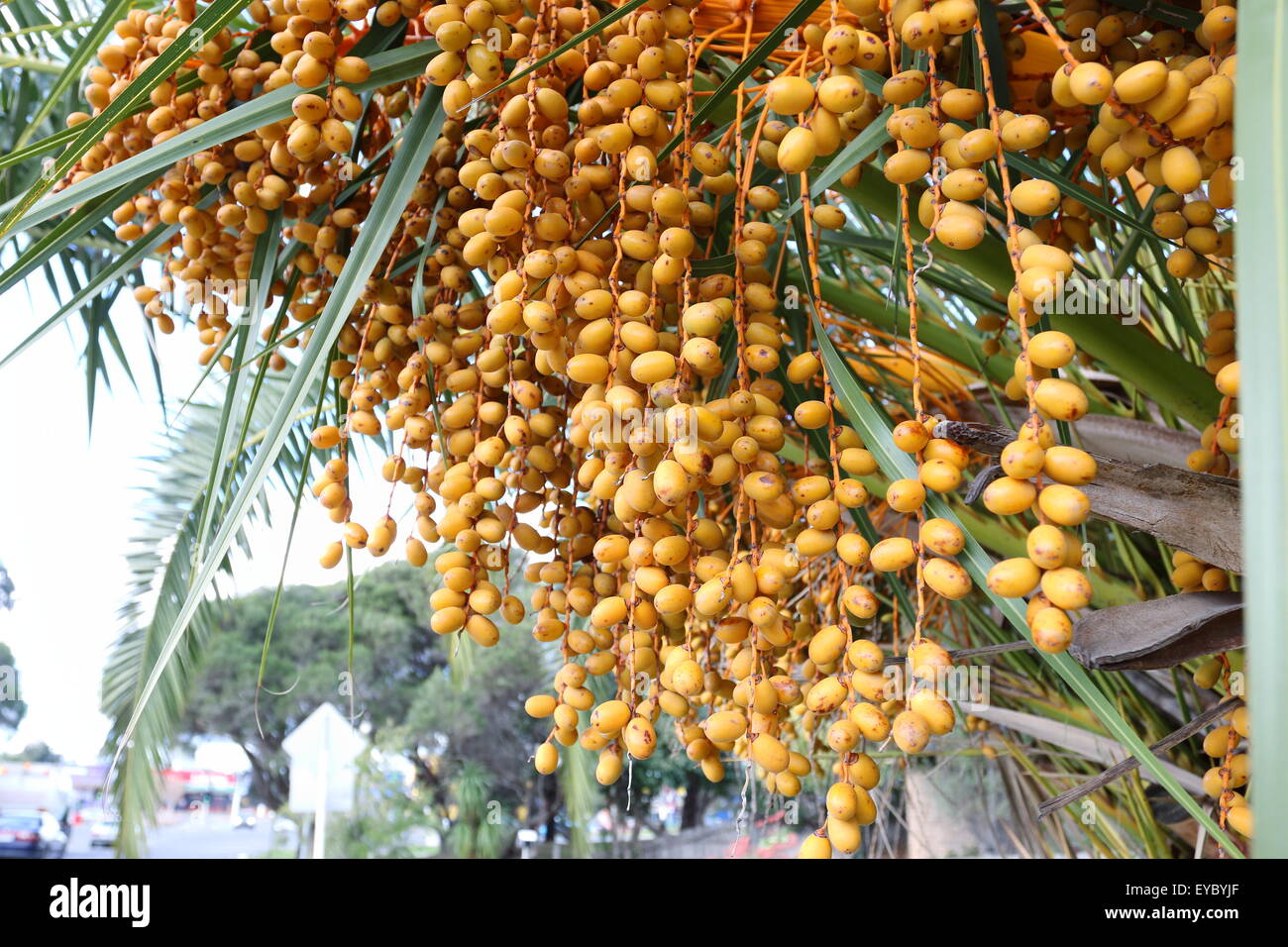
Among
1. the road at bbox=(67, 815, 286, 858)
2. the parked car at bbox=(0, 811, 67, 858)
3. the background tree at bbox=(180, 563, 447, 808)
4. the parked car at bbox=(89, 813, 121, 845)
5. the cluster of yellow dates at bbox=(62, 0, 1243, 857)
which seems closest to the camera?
the cluster of yellow dates at bbox=(62, 0, 1243, 857)

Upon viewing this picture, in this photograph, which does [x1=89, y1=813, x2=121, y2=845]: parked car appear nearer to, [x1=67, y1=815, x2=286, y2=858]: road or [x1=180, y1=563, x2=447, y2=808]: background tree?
[x1=67, y1=815, x2=286, y2=858]: road

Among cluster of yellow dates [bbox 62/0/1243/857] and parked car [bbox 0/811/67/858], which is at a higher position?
cluster of yellow dates [bbox 62/0/1243/857]

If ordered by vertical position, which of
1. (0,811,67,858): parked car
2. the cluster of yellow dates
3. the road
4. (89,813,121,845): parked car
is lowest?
the road

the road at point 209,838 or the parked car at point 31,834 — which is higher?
the parked car at point 31,834

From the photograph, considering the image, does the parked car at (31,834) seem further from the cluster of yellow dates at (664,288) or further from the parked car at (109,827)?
the cluster of yellow dates at (664,288)

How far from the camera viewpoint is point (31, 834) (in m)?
7.36

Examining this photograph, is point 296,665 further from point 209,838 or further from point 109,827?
point 109,827

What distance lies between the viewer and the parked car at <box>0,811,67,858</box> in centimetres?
712

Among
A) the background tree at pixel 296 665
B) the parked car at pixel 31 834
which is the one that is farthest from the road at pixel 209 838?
the background tree at pixel 296 665

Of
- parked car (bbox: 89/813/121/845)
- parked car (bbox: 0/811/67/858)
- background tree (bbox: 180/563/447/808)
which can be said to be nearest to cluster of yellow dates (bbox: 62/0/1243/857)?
parked car (bbox: 89/813/121/845)

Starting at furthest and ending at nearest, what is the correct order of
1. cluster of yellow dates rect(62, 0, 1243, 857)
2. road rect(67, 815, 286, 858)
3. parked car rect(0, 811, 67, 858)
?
1. road rect(67, 815, 286, 858)
2. parked car rect(0, 811, 67, 858)
3. cluster of yellow dates rect(62, 0, 1243, 857)

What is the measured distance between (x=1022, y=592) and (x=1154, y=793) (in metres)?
0.71

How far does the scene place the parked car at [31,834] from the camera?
7.12m

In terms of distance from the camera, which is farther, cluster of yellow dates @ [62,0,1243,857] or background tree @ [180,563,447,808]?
background tree @ [180,563,447,808]
